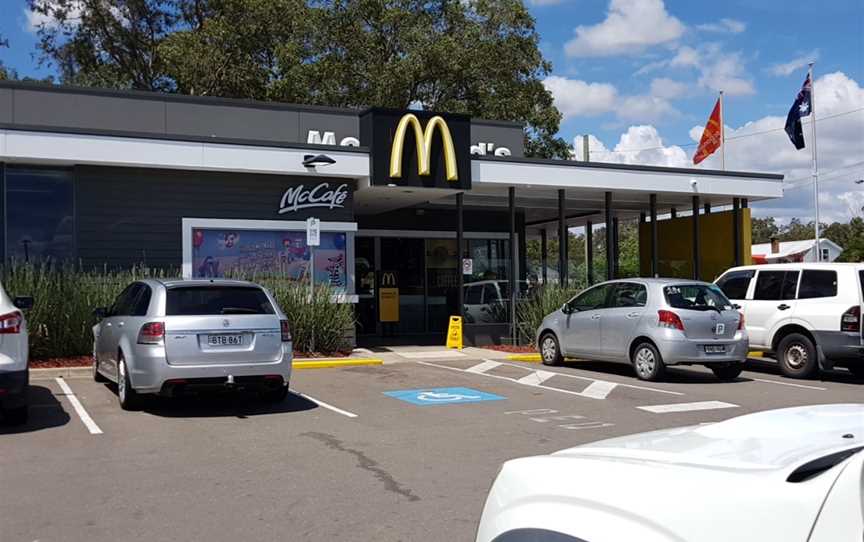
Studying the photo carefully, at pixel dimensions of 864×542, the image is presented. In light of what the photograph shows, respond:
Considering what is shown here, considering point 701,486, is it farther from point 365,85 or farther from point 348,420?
point 365,85

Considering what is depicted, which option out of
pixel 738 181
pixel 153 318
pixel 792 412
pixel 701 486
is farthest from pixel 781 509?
pixel 738 181

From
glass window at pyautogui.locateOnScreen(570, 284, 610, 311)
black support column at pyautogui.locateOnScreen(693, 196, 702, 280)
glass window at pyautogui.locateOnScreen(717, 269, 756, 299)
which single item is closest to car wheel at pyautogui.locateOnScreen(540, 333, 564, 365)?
glass window at pyautogui.locateOnScreen(570, 284, 610, 311)

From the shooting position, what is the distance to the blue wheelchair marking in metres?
11.1

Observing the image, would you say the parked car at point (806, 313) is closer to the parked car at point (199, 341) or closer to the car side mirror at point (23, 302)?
the parked car at point (199, 341)

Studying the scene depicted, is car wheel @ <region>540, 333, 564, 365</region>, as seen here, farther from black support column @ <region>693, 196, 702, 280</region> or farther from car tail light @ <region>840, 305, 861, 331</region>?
black support column @ <region>693, 196, 702, 280</region>

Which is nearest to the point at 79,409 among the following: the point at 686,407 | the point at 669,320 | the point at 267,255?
the point at 267,255

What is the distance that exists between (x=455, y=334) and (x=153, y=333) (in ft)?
33.4

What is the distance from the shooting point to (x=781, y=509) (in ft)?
6.40

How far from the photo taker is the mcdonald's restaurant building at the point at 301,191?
15828 millimetres

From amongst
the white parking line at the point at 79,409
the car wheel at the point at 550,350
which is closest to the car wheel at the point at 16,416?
the white parking line at the point at 79,409

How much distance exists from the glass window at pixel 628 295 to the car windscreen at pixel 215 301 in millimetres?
6519

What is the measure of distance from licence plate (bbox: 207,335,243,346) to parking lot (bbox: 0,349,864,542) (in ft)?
2.93

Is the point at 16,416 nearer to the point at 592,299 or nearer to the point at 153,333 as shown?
the point at 153,333

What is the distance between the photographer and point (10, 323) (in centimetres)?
833
